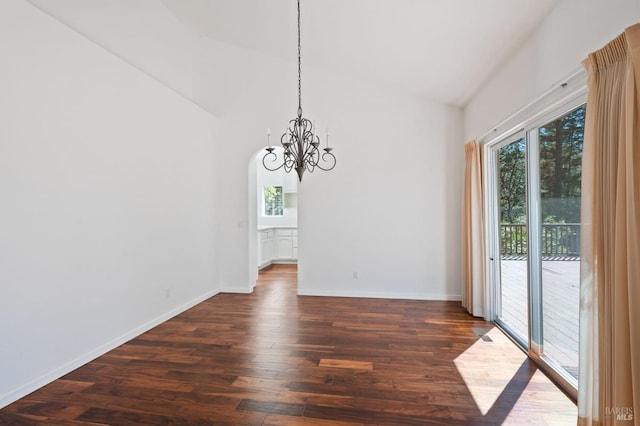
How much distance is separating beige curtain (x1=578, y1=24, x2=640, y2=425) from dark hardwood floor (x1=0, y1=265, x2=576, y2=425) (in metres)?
0.55

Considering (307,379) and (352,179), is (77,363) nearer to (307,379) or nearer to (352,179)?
(307,379)

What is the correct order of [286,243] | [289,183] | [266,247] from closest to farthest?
[266,247]
[286,243]
[289,183]

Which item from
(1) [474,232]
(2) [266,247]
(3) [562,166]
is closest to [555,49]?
(3) [562,166]

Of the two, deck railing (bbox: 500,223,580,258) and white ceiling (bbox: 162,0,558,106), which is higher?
white ceiling (bbox: 162,0,558,106)

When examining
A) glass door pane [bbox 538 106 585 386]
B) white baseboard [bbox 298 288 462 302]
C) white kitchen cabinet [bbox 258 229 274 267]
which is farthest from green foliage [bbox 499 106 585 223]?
white kitchen cabinet [bbox 258 229 274 267]

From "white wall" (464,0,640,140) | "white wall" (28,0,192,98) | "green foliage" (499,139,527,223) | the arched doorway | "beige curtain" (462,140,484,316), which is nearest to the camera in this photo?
"white wall" (464,0,640,140)

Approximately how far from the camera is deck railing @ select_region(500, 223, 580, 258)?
222 cm

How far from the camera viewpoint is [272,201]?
26.9 ft

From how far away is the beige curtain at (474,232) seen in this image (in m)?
3.73

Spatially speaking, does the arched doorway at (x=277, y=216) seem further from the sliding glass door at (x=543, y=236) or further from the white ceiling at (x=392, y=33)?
the sliding glass door at (x=543, y=236)

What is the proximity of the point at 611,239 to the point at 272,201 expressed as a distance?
7.26m

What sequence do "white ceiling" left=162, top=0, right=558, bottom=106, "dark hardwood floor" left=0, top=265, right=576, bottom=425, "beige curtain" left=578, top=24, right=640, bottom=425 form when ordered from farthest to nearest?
"white ceiling" left=162, top=0, right=558, bottom=106 < "dark hardwood floor" left=0, top=265, right=576, bottom=425 < "beige curtain" left=578, top=24, right=640, bottom=425

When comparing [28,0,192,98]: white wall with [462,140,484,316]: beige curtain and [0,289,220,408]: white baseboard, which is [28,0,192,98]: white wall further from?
[462,140,484,316]: beige curtain

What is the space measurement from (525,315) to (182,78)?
229 inches
